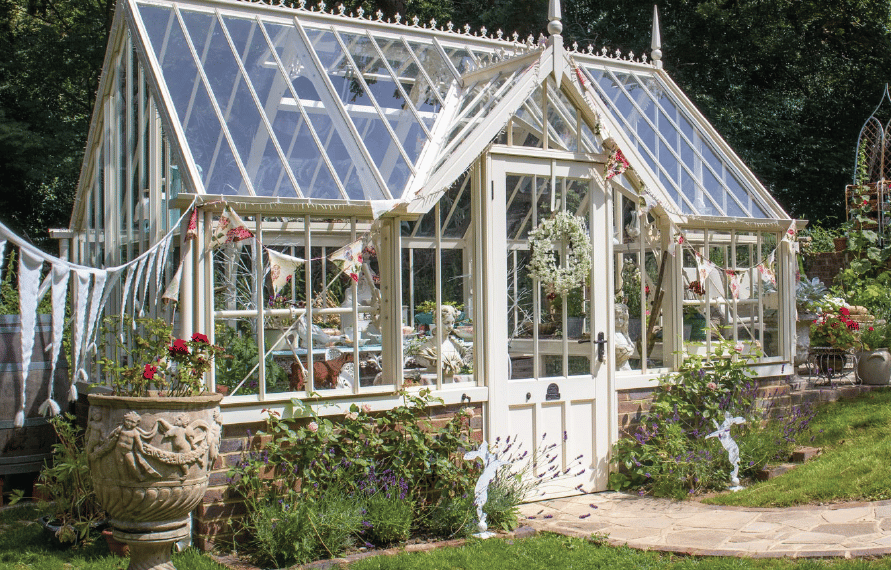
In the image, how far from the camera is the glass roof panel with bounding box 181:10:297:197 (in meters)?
6.10

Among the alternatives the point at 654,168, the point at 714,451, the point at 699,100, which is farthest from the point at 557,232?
the point at 699,100

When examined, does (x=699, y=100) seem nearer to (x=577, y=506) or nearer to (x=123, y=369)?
(x=577, y=506)

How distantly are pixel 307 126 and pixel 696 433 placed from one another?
3999 millimetres

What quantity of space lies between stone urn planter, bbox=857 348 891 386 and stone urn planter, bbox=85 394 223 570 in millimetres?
7664

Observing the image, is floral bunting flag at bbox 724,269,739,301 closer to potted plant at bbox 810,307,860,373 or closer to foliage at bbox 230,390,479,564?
potted plant at bbox 810,307,860,373

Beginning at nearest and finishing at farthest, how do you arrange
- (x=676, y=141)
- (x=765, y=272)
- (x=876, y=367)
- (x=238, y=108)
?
(x=238, y=108) < (x=765, y=272) < (x=676, y=141) < (x=876, y=367)

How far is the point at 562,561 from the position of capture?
5.39 m

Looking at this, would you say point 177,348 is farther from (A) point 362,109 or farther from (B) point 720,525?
(B) point 720,525

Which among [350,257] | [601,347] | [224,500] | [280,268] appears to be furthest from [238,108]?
[601,347]

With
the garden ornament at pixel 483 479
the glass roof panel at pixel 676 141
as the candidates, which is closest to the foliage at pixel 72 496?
the garden ornament at pixel 483 479

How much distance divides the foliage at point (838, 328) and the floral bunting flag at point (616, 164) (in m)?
3.94

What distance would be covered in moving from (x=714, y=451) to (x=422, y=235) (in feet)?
9.98

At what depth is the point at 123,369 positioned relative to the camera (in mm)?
5258

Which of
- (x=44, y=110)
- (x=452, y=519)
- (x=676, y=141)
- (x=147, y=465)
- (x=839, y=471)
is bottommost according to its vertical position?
(x=452, y=519)
